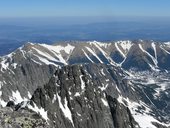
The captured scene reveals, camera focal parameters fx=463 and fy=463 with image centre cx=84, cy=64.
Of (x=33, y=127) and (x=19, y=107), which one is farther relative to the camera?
(x=19, y=107)

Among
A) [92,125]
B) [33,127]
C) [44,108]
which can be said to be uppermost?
[33,127]

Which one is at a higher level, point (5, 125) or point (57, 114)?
point (5, 125)

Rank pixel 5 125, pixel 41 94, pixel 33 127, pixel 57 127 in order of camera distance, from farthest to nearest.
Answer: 1. pixel 41 94
2. pixel 57 127
3. pixel 33 127
4. pixel 5 125

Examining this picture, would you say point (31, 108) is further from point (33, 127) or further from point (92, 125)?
point (33, 127)

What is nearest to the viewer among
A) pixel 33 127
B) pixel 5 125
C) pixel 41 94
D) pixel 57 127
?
pixel 5 125

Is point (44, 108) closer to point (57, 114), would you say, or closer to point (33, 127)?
point (57, 114)

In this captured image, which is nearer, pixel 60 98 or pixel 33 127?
pixel 33 127

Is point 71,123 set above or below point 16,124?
below

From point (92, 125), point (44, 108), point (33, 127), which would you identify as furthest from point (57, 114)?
point (33, 127)

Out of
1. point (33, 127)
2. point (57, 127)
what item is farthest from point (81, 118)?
point (33, 127)
